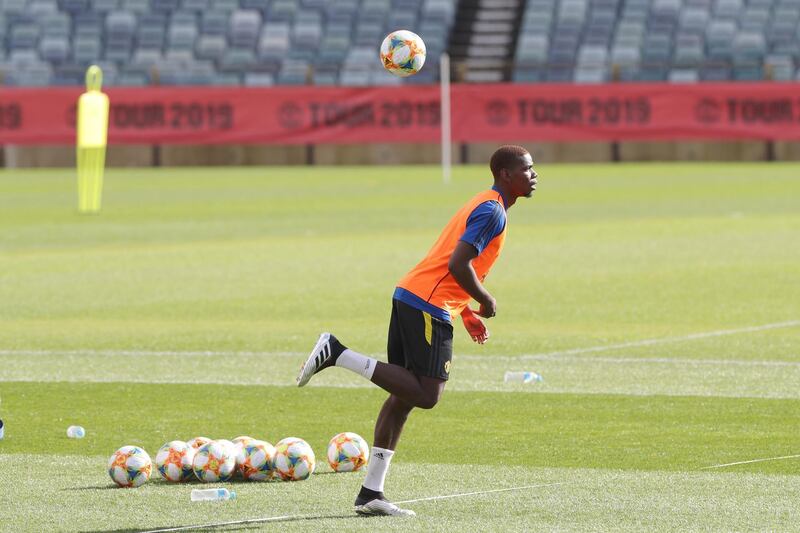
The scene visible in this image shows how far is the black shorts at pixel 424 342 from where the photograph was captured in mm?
8125

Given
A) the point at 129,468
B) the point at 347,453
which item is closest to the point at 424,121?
the point at 347,453

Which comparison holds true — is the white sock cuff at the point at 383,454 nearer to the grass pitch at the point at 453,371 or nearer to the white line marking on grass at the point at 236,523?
the grass pitch at the point at 453,371

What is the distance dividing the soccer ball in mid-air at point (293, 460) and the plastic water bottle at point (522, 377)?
3999 millimetres

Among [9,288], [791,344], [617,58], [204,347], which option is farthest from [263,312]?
[617,58]

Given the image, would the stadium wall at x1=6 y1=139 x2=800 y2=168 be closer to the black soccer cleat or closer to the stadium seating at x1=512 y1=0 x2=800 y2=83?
the stadium seating at x1=512 y1=0 x2=800 y2=83

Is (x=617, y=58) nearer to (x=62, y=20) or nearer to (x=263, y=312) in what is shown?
(x=62, y=20)

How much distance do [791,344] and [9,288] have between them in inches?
368

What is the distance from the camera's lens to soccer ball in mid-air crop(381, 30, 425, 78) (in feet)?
34.9

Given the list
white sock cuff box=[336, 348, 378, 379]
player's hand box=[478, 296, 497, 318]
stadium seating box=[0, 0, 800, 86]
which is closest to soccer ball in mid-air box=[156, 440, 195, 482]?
white sock cuff box=[336, 348, 378, 379]

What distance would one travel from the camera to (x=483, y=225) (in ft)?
26.3

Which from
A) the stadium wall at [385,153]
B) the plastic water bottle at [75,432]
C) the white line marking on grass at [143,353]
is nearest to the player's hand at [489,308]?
the plastic water bottle at [75,432]

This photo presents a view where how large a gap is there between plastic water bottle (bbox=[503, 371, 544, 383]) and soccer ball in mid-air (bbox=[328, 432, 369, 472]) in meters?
3.51

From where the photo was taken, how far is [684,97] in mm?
44781

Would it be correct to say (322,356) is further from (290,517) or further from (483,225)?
(483,225)
